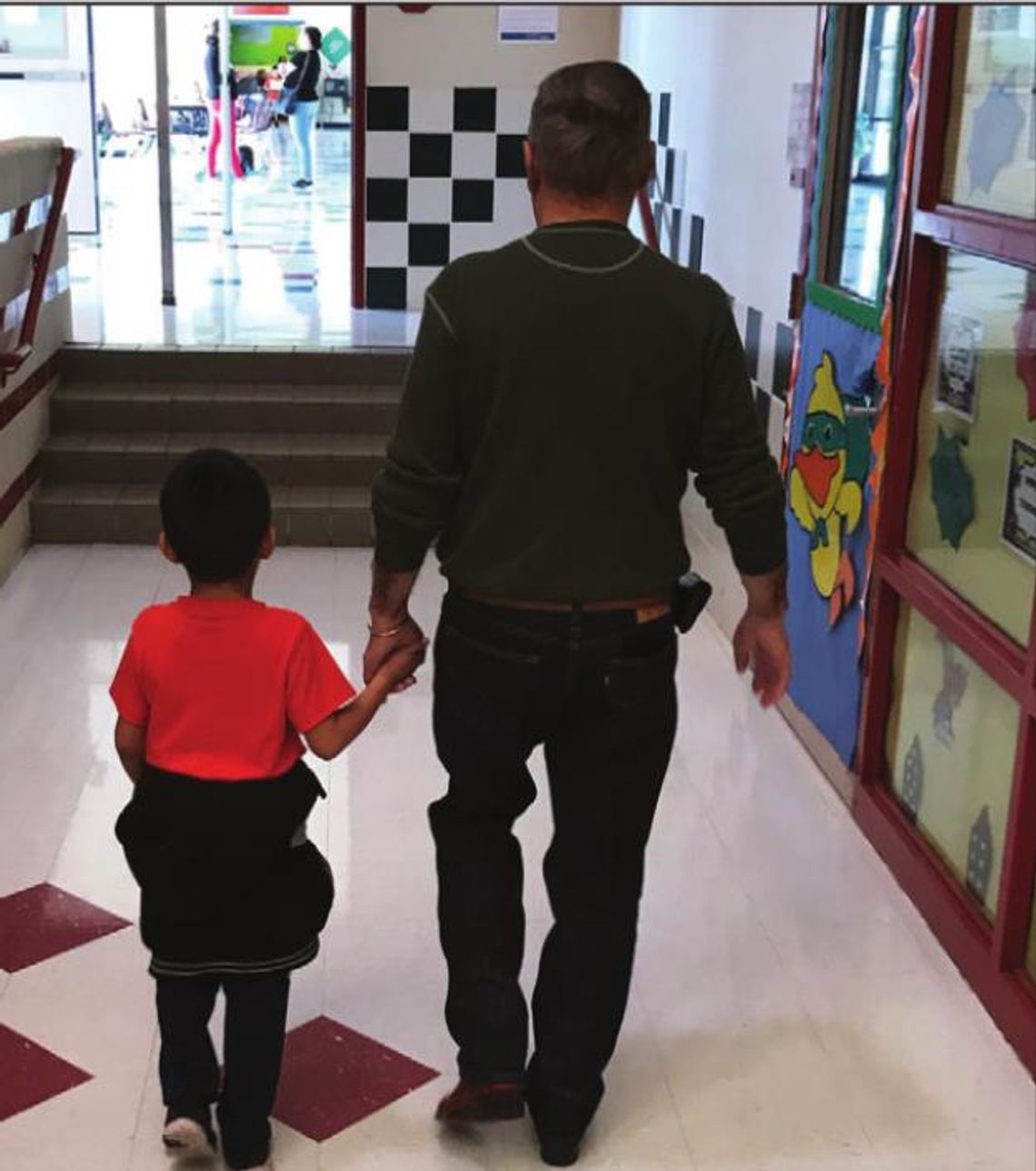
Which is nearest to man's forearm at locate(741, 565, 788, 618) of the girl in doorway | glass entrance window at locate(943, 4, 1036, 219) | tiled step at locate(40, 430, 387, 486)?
glass entrance window at locate(943, 4, 1036, 219)

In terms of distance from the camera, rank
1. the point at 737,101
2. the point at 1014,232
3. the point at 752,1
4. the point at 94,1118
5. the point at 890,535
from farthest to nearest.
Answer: the point at 737,101, the point at 890,535, the point at 1014,232, the point at 94,1118, the point at 752,1

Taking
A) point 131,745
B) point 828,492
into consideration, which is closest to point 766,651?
point 131,745

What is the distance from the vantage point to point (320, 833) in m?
3.30

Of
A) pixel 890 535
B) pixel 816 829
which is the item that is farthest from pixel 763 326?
pixel 816 829

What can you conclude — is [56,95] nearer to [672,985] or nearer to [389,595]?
[672,985]

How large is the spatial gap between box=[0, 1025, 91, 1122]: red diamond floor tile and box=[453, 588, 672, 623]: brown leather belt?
99 cm

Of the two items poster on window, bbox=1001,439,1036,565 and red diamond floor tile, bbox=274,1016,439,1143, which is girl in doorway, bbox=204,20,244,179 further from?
red diamond floor tile, bbox=274,1016,439,1143

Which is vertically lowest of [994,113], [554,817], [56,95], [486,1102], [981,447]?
[486,1102]

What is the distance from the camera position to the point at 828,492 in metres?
3.66

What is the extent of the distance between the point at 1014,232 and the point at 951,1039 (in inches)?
51.2

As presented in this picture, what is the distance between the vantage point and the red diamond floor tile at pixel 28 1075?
236 cm

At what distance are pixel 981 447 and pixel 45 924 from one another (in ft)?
6.13

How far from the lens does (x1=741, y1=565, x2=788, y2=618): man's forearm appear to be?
6.94ft

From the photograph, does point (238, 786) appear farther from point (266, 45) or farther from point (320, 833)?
point (266, 45)
